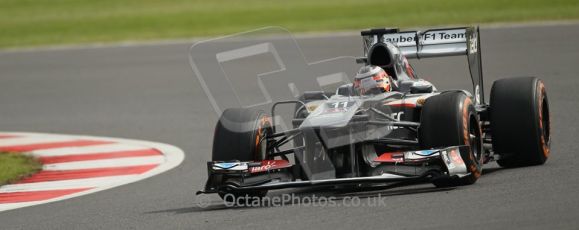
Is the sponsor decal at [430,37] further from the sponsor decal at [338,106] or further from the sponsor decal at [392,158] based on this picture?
the sponsor decal at [392,158]

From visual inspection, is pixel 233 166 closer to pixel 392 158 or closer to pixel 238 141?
pixel 238 141

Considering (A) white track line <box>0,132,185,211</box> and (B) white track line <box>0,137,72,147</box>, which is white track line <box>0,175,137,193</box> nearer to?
(A) white track line <box>0,132,185,211</box>

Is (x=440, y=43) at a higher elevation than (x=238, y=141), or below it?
higher

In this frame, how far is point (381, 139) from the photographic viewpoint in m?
8.90

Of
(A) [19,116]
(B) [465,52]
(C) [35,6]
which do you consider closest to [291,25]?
(A) [19,116]

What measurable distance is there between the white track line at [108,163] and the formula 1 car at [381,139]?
3396mm

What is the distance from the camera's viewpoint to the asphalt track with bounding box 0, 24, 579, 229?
25.2 feet

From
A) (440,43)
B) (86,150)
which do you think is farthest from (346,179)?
(86,150)

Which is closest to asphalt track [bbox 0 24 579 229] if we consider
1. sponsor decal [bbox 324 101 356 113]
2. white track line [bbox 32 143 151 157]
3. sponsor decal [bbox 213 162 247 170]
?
sponsor decal [bbox 213 162 247 170]

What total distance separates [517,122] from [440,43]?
1.59 m

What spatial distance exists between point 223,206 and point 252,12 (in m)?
22.2

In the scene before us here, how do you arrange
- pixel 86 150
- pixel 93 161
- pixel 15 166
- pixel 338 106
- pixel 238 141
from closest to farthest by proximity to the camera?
pixel 338 106, pixel 238 141, pixel 15 166, pixel 93 161, pixel 86 150

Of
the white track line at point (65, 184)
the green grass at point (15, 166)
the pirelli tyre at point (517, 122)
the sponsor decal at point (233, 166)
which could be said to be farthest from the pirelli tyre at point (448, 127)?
the green grass at point (15, 166)

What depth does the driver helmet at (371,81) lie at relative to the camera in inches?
373
